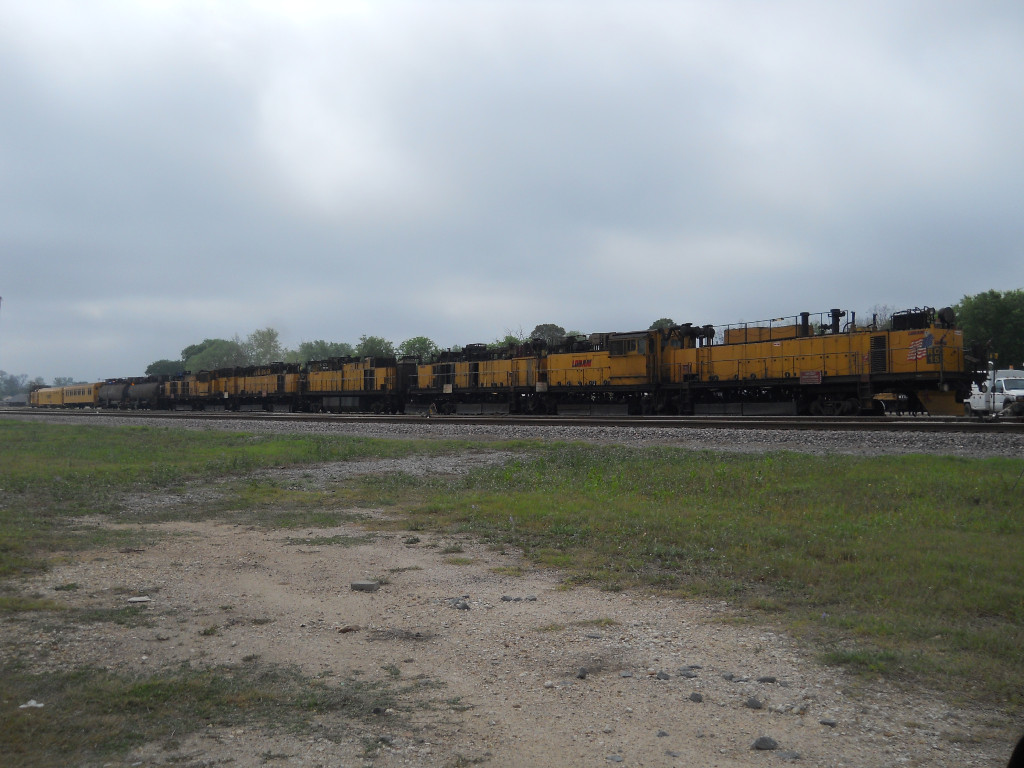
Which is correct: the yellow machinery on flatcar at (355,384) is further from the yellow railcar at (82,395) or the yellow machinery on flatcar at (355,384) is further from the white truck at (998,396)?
the yellow railcar at (82,395)

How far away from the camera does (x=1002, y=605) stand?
5.89 meters

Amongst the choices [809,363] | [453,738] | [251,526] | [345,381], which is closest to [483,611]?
[453,738]

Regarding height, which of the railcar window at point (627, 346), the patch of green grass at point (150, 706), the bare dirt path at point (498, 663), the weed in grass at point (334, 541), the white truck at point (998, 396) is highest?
the railcar window at point (627, 346)

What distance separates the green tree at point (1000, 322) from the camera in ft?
172

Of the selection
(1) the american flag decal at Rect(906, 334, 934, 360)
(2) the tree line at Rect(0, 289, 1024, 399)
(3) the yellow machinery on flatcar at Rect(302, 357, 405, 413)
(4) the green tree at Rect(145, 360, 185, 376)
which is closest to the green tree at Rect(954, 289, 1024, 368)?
(2) the tree line at Rect(0, 289, 1024, 399)

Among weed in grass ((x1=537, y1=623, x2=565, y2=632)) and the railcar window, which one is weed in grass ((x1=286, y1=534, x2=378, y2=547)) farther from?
the railcar window

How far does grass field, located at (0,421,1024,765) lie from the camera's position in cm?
534

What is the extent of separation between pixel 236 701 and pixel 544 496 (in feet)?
25.3

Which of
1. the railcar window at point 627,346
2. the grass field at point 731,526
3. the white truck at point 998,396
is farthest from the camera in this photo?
the railcar window at point 627,346

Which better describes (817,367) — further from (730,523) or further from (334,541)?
(334,541)

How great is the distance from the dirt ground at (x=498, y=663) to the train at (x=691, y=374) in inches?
782

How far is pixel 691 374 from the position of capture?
2919 centimetres

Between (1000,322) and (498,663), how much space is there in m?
60.8

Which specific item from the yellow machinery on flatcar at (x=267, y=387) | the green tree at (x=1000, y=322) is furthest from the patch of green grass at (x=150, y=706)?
the green tree at (x=1000, y=322)
